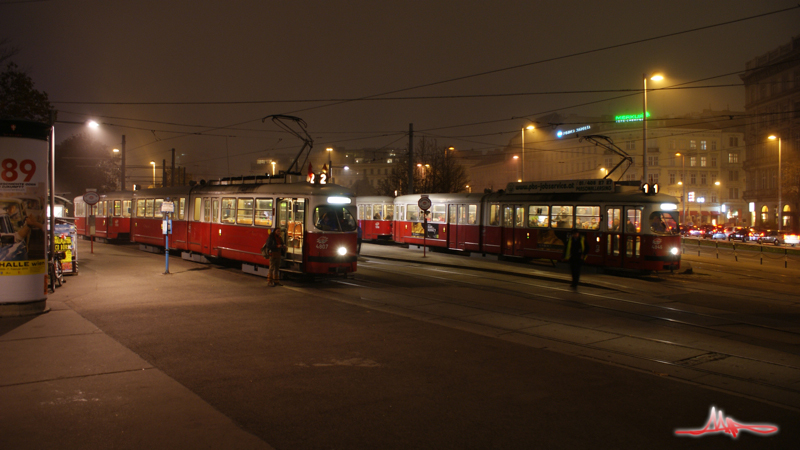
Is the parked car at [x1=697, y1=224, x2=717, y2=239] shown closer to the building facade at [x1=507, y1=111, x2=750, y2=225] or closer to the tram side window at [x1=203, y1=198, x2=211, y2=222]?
the building facade at [x1=507, y1=111, x2=750, y2=225]

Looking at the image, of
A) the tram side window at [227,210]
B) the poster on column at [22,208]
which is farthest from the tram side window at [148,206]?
the poster on column at [22,208]

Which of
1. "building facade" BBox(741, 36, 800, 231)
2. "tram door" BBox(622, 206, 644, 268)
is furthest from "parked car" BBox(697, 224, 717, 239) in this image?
"tram door" BBox(622, 206, 644, 268)

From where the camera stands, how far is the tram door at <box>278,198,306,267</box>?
1584 centimetres

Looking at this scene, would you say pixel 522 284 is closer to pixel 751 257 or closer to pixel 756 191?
pixel 751 257

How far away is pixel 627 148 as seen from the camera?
259ft

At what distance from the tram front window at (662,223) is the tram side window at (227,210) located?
45.5ft

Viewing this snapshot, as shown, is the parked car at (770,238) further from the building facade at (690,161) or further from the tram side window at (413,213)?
the building facade at (690,161)

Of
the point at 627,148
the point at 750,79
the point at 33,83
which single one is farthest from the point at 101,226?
the point at 750,79

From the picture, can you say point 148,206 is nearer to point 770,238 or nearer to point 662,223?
point 662,223

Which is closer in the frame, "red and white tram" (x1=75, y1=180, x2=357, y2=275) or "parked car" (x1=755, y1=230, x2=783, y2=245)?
"red and white tram" (x1=75, y1=180, x2=357, y2=275)

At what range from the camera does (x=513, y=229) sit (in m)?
23.6

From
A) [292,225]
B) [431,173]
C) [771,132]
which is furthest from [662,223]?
[771,132]

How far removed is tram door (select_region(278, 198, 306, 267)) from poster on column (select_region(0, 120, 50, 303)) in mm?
6350

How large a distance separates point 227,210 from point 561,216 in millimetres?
12107
